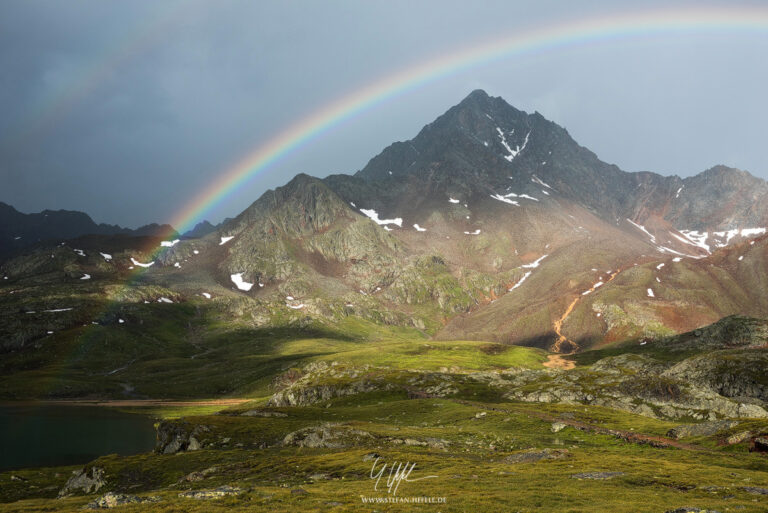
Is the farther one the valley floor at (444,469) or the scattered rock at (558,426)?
the scattered rock at (558,426)

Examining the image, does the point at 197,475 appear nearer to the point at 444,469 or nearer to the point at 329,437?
the point at 329,437

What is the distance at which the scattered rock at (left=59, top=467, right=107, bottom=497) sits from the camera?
62438 mm

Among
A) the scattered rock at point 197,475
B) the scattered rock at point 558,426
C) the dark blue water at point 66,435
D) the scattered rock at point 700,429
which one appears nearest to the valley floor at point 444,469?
the scattered rock at point 197,475

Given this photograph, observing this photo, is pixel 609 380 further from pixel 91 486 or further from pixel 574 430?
pixel 91 486

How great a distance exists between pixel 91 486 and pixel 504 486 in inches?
2321

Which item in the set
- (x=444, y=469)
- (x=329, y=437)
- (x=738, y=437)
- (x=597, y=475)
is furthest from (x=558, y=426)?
(x=329, y=437)

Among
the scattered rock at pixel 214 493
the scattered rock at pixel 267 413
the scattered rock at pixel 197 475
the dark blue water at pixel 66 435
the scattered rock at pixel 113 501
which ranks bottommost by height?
the dark blue water at pixel 66 435

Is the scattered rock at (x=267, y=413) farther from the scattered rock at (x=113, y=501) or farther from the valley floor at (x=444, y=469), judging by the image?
the scattered rock at (x=113, y=501)

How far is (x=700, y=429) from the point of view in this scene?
66375 mm
